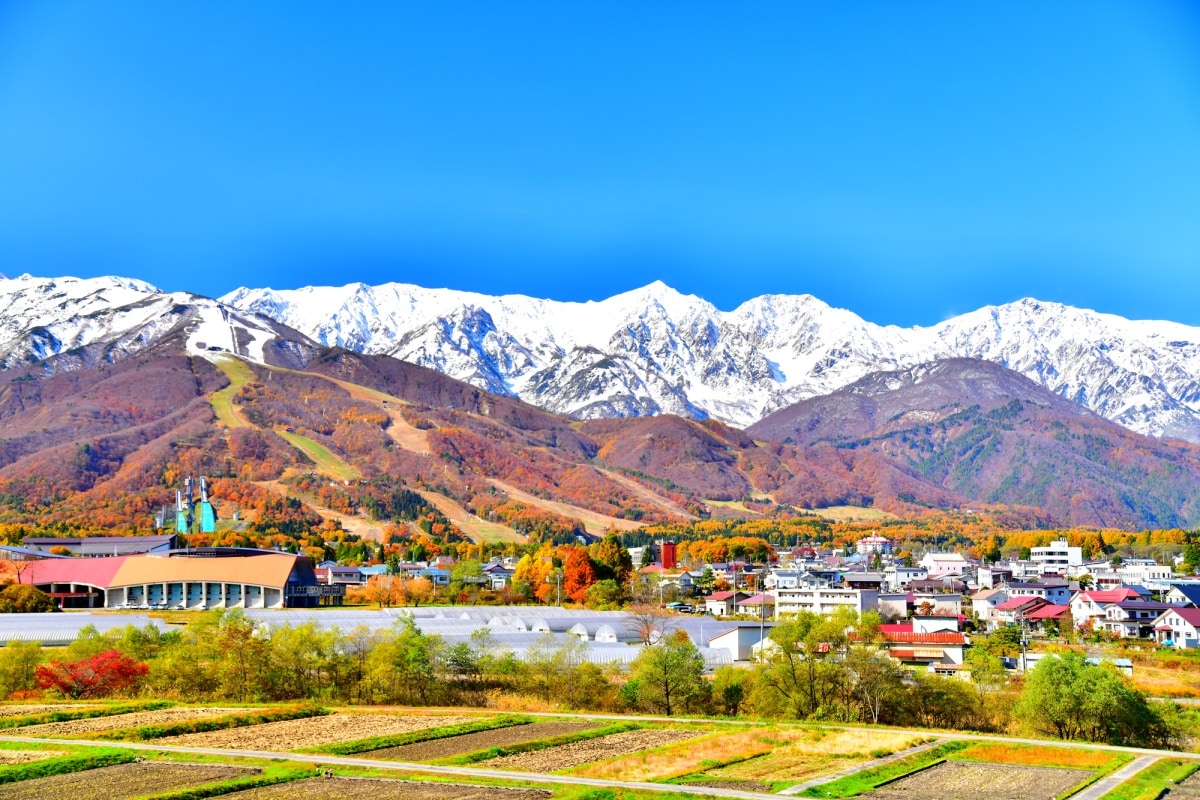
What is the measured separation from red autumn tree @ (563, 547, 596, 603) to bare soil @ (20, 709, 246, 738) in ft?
190

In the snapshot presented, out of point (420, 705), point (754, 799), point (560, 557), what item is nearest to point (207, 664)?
point (420, 705)

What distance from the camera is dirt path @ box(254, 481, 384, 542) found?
168 meters

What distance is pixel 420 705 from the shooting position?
4722 cm

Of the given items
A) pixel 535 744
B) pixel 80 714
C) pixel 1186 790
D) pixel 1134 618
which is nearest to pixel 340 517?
pixel 1134 618

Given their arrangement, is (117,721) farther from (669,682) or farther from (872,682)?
(872,682)

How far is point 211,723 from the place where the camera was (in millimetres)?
39156

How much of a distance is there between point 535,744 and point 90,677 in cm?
2151

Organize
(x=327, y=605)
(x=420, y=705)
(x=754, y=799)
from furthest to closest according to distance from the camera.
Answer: (x=327, y=605) < (x=420, y=705) < (x=754, y=799)

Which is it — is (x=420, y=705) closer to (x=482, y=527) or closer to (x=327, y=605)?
(x=327, y=605)

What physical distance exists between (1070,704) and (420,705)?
23.6 meters

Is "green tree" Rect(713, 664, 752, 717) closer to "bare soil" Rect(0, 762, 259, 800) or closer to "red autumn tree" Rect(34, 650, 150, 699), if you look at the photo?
"bare soil" Rect(0, 762, 259, 800)

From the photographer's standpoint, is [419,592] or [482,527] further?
[482,527]

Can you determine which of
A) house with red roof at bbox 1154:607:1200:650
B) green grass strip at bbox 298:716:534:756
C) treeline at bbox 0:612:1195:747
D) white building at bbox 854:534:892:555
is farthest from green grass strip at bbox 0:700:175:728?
white building at bbox 854:534:892:555

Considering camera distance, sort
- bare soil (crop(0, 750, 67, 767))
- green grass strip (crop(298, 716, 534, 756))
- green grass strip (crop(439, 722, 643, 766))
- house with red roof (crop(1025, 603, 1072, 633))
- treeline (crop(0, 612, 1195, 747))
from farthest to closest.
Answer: house with red roof (crop(1025, 603, 1072, 633)), treeline (crop(0, 612, 1195, 747)), green grass strip (crop(298, 716, 534, 756)), green grass strip (crop(439, 722, 643, 766)), bare soil (crop(0, 750, 67, 767))
